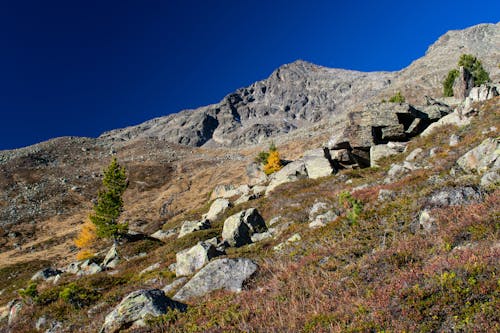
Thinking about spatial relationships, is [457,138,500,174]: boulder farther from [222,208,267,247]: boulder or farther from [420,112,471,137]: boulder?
[222,208,267,247]: boulder

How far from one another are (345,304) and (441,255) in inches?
129

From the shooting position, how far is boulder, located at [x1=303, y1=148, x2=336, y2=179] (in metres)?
36.3

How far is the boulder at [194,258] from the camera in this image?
1728 centimetres

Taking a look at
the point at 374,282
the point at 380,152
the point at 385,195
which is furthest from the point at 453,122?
the point at 374,282

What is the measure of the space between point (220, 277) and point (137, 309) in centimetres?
325

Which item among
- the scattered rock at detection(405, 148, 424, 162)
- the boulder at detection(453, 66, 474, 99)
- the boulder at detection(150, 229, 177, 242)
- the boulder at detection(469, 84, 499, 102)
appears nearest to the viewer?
the scattered rock at detection(405, 148, 424, 162)

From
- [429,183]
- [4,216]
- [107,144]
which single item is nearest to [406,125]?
[429,183]

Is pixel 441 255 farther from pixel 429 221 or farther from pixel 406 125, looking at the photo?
pixel 406 125

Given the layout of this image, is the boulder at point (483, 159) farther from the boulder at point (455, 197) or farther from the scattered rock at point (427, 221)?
the scattered rock at point (427, 221)

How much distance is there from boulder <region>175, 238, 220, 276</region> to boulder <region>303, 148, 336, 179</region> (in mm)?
21366

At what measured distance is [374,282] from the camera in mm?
8539

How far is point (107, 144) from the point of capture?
18888 centimetres

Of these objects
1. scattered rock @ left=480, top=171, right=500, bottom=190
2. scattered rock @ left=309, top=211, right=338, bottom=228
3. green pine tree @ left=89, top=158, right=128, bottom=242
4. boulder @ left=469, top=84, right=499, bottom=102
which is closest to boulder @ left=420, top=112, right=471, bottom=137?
boulder @ left=469, top=84, right=499, bottom=102

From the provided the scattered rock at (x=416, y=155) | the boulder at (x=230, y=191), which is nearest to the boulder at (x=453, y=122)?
the scattered rock at (x=416, y=155)
